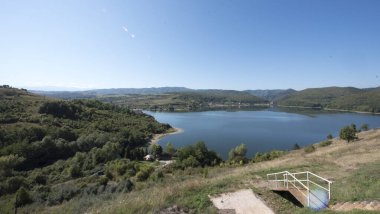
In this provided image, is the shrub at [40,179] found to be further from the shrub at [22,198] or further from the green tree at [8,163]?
the shrub at [22,198]

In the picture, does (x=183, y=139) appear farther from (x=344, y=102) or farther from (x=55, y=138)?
(x=344, y=102)

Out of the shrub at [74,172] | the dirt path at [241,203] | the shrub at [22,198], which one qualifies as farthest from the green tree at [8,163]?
the dirt path at [241,203]

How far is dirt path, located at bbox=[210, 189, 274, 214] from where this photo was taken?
27.3ft

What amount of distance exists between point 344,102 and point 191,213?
688ft

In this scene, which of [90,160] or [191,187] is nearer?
[191,187]

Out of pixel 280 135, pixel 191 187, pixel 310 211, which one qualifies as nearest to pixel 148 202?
pixel 191 187

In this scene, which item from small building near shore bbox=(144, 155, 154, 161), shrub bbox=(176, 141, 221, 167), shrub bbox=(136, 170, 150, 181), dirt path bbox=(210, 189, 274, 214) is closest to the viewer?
dirt path bbox=(210, 189, 274, 214)

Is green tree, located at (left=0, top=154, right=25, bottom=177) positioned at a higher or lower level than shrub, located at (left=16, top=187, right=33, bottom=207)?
lower

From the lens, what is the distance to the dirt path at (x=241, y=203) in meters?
8.34

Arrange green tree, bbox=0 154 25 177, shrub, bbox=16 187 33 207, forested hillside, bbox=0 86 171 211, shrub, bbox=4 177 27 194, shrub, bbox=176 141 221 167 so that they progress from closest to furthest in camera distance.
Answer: shrub, bbox=16 187 33 207
forested hillside, bbox=0 86 171 211
shrub, bbox=4 177 27 194
green tree, bbox=0 154 25 177
shrub, bbox=176 141 221 167

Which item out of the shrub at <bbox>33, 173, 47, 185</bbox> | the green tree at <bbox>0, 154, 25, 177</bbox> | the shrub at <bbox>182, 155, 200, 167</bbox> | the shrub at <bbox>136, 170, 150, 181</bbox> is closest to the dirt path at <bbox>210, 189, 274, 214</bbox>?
the shrub at <bbox>136, 170, 150, 181</bbox>

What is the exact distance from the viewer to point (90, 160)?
4734cm

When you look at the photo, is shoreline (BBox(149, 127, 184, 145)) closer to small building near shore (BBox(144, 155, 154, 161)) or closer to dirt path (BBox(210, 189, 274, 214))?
small building near shore (BBox(144, 155, 154, 161))

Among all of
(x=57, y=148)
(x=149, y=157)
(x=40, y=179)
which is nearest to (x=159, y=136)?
(x=149, y=157)
